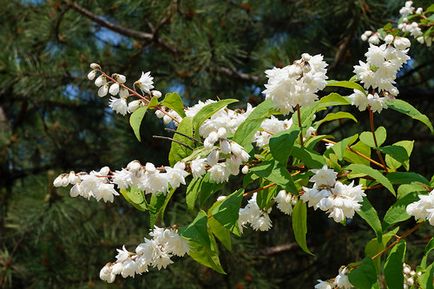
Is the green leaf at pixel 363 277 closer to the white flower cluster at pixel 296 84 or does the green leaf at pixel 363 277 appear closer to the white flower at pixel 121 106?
the white flower cluster at pixel 296 84

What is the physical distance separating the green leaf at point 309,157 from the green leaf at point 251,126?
0.06m

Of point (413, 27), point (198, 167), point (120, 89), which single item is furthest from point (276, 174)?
point (413, 27)

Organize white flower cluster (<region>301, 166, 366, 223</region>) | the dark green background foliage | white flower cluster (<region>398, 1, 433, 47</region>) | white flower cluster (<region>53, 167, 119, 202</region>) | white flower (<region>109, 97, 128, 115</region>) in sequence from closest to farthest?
white flower cluster (<region>301, 166, 366, 223</region>) → white flower cluster (<region>53, 167, 119, 202</region>) → white flower (<region>109, 97, 128, 115</region>) → white flower cluster (<region>398, 1, 433, 47</region>) → the dark green background foliage

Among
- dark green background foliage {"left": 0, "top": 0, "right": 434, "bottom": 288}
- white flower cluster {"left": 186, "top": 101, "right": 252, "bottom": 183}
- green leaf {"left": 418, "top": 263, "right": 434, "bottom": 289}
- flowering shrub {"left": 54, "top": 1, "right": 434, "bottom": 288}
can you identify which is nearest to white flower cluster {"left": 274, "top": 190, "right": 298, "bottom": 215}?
flowering shrub {"left": 54, "top": 1, "right": 434, "bottom": 288}

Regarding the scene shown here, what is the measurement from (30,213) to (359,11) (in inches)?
74.4

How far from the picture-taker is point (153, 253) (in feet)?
3.40

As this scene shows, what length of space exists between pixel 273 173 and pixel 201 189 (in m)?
0.14

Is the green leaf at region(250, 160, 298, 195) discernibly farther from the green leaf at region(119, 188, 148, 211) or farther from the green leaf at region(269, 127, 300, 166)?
the green leaf at region(119, 188, 148, 211)

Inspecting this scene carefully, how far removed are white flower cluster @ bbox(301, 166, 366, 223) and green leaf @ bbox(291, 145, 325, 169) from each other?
0.01 metres

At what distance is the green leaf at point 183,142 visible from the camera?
41.8 inches

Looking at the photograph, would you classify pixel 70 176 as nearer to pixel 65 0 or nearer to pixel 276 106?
pixel 276 106

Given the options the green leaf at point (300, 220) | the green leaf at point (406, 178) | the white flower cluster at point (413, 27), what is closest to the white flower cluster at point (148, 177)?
the green leaf at point (300, 220)

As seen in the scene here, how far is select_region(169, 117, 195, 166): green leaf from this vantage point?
1.06 m

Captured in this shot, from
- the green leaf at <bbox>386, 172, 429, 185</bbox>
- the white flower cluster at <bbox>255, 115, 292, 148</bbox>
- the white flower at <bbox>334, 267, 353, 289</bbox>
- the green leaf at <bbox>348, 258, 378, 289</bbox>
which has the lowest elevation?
the white flower at <bbox>334, 267, 353, 289</bbox>
